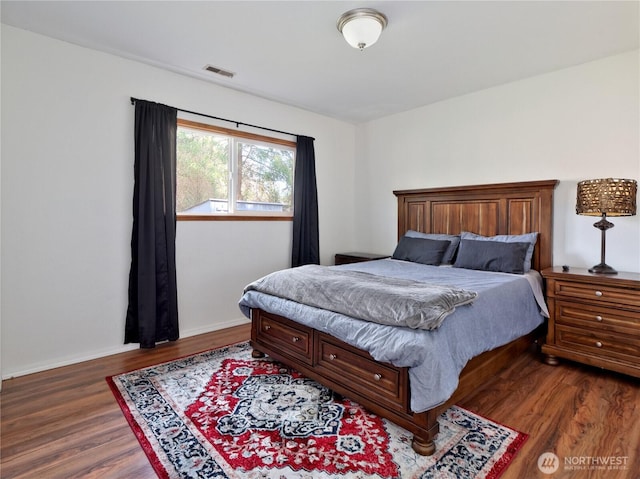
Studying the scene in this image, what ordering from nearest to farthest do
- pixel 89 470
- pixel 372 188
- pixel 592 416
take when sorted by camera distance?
1. pixel 89 470
2. pixel 592 416
3. pixel 372 188

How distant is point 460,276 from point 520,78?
81.9 inches

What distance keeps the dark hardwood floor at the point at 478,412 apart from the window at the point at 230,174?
5.17ft

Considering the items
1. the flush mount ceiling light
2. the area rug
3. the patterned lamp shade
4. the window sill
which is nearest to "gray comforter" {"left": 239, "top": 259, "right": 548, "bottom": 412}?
the area rug

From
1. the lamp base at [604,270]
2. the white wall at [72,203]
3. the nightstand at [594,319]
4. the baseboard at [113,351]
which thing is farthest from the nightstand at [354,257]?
the lamp base at [604,270]

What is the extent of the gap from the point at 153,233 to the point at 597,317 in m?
3.60

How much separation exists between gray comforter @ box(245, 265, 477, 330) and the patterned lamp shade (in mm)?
1419

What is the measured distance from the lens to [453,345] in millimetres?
1771

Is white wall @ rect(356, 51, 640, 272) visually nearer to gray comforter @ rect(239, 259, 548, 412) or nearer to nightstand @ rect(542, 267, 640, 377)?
nightstand @ rect(542, 267, 640, 377)

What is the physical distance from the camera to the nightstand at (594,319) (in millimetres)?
2322

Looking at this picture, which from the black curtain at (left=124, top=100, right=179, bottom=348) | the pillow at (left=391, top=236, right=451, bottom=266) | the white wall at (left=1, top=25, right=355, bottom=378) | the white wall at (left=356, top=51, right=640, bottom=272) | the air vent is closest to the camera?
the white wall at (left=1, top=25, right=355, bottom=378)

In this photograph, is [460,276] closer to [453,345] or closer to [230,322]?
[453,345]

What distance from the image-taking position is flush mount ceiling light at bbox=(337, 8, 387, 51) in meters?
2.20

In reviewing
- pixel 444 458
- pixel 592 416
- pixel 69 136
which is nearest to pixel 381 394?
pixel 444 458

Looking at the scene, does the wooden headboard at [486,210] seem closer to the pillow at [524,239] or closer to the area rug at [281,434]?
the pillow at [524,239]
